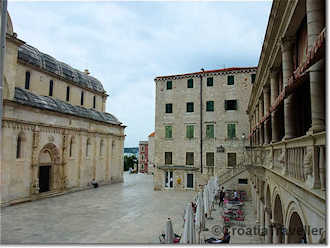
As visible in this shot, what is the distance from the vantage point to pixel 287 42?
9.01 m

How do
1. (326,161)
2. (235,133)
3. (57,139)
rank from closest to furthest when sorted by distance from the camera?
(326,161) < (57,139) < (235,133)

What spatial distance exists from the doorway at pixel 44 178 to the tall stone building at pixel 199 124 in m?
12.3

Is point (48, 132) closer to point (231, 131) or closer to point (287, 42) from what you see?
point (231, 131)

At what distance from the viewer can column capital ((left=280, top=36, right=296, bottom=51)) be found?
8969 mm

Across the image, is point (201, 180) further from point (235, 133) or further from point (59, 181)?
point (59, 181)

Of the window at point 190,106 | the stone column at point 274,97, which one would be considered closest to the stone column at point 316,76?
the stone column at point 274,97

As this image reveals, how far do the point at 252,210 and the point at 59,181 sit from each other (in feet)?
65.4

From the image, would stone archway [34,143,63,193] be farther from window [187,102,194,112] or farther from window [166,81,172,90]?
window [187,102,194,112]

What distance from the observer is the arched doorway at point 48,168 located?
27688 millimetres

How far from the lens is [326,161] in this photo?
470cm

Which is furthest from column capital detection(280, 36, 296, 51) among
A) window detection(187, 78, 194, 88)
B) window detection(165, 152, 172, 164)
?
window detection(165, 152, 172, 164)

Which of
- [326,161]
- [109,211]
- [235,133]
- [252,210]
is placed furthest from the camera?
[235,133]

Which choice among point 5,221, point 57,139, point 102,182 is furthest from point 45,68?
point 5,221

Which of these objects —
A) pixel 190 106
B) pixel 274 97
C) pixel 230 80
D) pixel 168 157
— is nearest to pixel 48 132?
pixel 168 157
